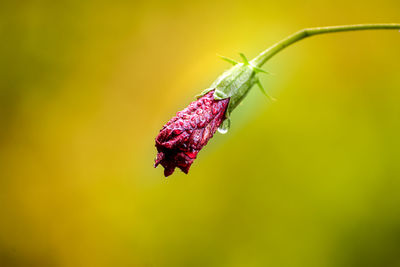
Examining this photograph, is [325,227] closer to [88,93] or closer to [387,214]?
[387,214]

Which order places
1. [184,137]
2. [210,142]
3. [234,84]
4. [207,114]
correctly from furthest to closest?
[210,142] < [234,84] < [207,114] < [184,137]

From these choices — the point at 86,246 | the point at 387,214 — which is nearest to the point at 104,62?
the point at 86,246

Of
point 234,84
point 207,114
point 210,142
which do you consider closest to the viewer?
point 207,114

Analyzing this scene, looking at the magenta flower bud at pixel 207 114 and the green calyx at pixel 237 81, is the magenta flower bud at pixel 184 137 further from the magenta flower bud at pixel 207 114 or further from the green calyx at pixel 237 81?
the green calyx at pixel 237 81

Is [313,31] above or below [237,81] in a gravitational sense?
above

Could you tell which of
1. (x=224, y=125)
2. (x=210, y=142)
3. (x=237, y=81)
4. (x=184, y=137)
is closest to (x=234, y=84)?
(x=237, y=81)

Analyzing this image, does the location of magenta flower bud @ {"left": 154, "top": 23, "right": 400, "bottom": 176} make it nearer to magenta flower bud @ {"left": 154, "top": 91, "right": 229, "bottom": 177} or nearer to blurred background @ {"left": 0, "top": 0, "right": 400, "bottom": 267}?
magenta flower bud @ {"left": 154, "top": 91, "right": 229, "bottom": 177}

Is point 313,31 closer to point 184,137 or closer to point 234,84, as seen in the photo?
point 234,84

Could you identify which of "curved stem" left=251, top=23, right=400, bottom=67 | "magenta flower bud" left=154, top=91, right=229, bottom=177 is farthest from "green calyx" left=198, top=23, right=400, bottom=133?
Result: "magenta flower bud" left=154, top=91, right=229, bottom=177
